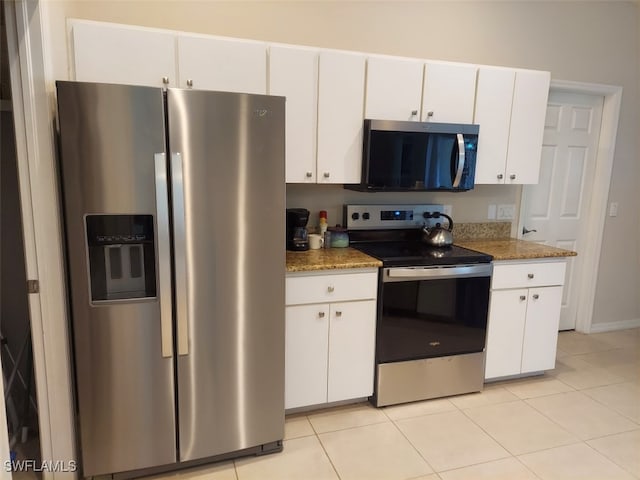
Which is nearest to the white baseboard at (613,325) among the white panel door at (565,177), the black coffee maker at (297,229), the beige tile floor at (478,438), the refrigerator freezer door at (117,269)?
the white panel door at (565,177)

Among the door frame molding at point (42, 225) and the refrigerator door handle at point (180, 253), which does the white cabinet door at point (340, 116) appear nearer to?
the refrigerator door handle at point (180, 253)

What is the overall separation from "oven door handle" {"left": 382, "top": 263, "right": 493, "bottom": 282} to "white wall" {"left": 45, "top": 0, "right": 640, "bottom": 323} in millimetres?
746

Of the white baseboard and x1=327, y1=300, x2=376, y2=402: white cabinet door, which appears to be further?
the white baseboard

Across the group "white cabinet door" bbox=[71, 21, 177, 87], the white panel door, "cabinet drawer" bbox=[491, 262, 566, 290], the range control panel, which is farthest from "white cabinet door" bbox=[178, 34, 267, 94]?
the white panel door

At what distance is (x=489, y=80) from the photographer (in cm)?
279

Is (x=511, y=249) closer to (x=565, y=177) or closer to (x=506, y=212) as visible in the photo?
(x=506, y=212)

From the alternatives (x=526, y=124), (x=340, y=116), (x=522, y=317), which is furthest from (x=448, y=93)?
(x=522, y=317)

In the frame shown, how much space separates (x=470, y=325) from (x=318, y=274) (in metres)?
1.08

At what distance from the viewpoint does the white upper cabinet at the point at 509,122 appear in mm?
A: 2816

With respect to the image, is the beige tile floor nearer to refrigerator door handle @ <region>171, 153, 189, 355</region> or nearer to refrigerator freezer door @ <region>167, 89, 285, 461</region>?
refrigerator freezer door @ <region>167, 89, 285, 461</region>

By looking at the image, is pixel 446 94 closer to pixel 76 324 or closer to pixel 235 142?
pixel 235 142

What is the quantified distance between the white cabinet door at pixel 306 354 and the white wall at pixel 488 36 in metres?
0.86

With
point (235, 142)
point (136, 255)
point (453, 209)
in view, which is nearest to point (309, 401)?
point (136, 255)

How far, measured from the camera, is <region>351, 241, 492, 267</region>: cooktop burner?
8.13 feet
